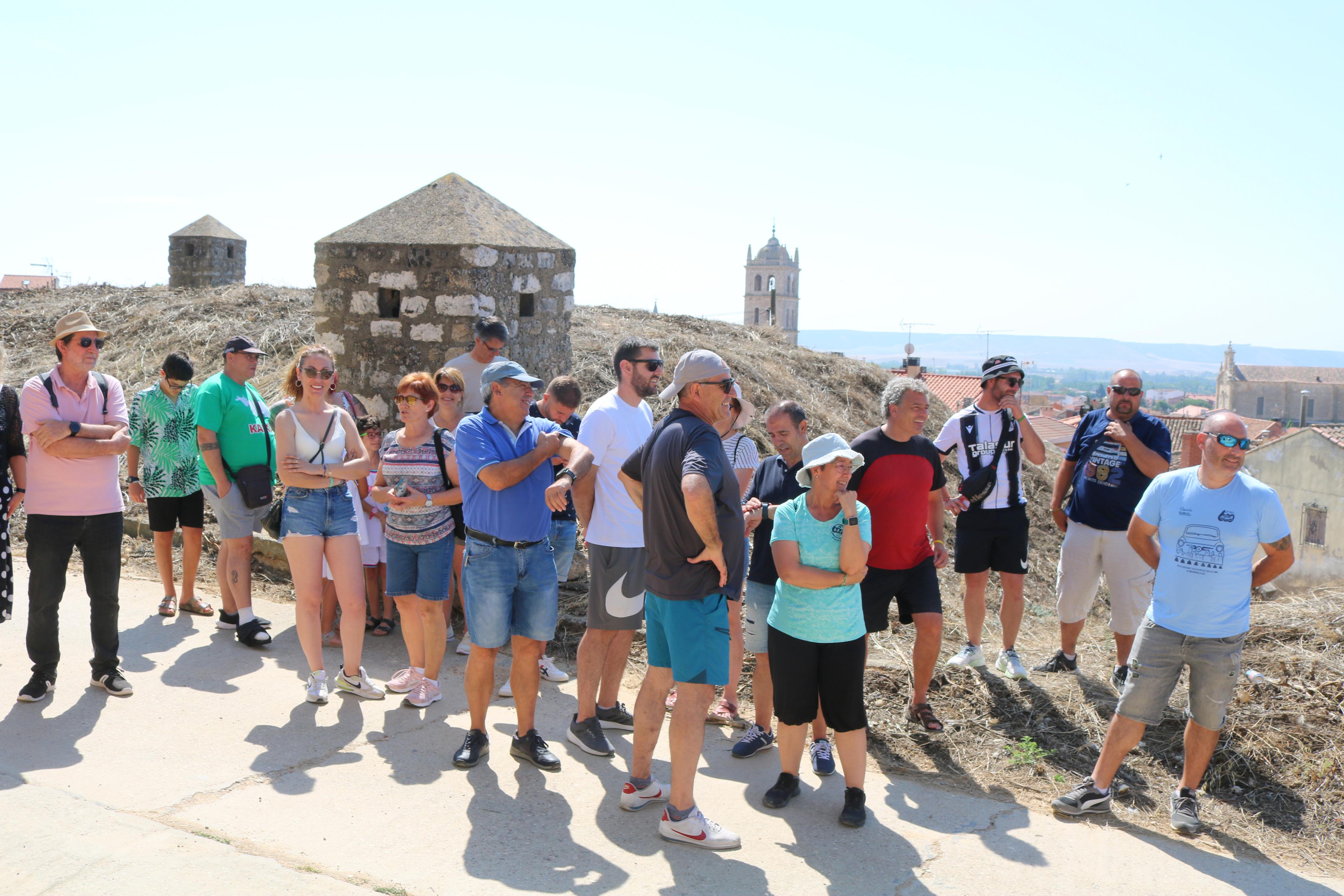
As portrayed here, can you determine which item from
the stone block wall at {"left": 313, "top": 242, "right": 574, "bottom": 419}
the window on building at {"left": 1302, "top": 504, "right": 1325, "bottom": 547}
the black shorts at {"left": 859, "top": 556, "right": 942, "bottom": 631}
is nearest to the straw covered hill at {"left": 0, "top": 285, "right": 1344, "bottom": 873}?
the black shorts at {"left": 859, "top": 556, "right": 942, "bottom": 631}

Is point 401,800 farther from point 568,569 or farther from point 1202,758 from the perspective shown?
point 1202,758

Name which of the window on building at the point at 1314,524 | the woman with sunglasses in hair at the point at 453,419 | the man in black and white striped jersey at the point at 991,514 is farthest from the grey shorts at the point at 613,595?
the window on building at the point at 1314,524

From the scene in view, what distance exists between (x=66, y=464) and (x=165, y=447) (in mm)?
1580

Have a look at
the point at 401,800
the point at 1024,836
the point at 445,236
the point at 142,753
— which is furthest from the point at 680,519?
the point at 445,236

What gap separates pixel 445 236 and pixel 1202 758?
5.65 m

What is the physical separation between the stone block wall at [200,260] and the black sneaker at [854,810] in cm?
1898

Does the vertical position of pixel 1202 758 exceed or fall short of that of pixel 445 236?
it falls short

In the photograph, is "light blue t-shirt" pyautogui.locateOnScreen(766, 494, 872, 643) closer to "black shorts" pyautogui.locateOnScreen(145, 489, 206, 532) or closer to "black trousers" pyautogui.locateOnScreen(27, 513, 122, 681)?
"black trousers" pyautogui.locateOnScreen(27, 513, 122, 681)

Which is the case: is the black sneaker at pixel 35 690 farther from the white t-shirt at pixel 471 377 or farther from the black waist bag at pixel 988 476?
the black waist bag at pixel 988 476

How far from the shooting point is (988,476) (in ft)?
19.4

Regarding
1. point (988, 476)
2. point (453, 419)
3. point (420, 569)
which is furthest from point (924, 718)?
point (453, 419)

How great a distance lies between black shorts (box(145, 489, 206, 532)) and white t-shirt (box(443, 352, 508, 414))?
187 cm

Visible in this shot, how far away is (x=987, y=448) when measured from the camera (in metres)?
5.94

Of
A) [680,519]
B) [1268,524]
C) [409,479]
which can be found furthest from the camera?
[409,479]
